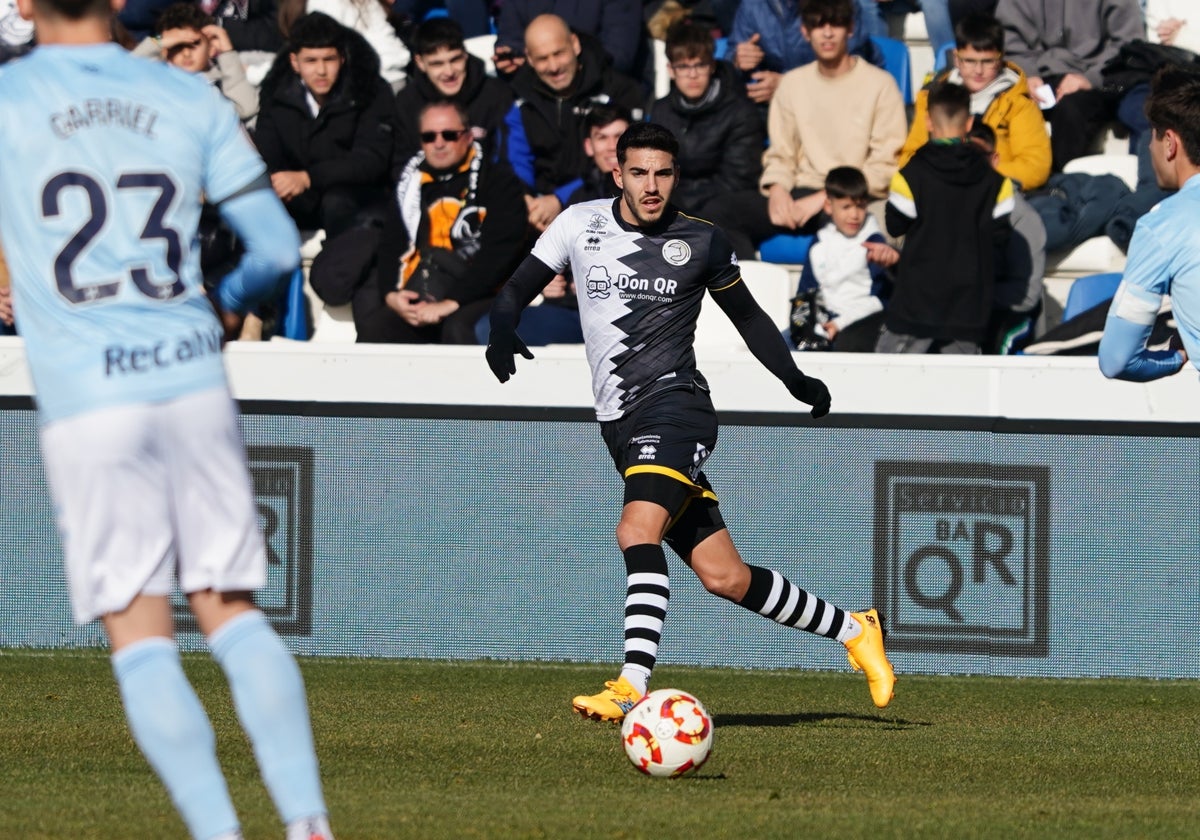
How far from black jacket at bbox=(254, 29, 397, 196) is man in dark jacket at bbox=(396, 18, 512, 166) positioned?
0.11 m

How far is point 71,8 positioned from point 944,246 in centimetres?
743

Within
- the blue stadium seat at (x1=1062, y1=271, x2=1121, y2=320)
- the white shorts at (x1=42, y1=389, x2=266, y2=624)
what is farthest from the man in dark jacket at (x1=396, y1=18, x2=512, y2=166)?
the white shorts at (x1=42, y1=389, x2=266, y2=624)

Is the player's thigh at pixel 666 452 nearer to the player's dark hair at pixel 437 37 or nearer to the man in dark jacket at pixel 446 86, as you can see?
the man in dark jacket at pixel 446 86

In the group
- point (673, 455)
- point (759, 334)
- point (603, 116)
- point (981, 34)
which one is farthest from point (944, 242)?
point (673, 455)

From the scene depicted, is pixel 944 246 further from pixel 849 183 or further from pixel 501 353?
pixel 501 353

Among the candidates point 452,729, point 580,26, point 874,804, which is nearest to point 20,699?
point 452,729

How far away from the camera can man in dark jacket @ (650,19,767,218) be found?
475 inches

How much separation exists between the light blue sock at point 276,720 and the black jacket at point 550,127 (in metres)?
8.25

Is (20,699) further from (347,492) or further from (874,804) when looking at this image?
(874,804)

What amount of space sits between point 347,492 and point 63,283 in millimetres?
5939

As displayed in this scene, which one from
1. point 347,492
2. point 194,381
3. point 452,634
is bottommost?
point 452,634

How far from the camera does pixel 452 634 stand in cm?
997

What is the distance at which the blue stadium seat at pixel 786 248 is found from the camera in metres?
11.8

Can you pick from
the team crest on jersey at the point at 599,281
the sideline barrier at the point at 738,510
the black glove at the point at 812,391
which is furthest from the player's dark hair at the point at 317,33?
the black glove at the point at 812,391
